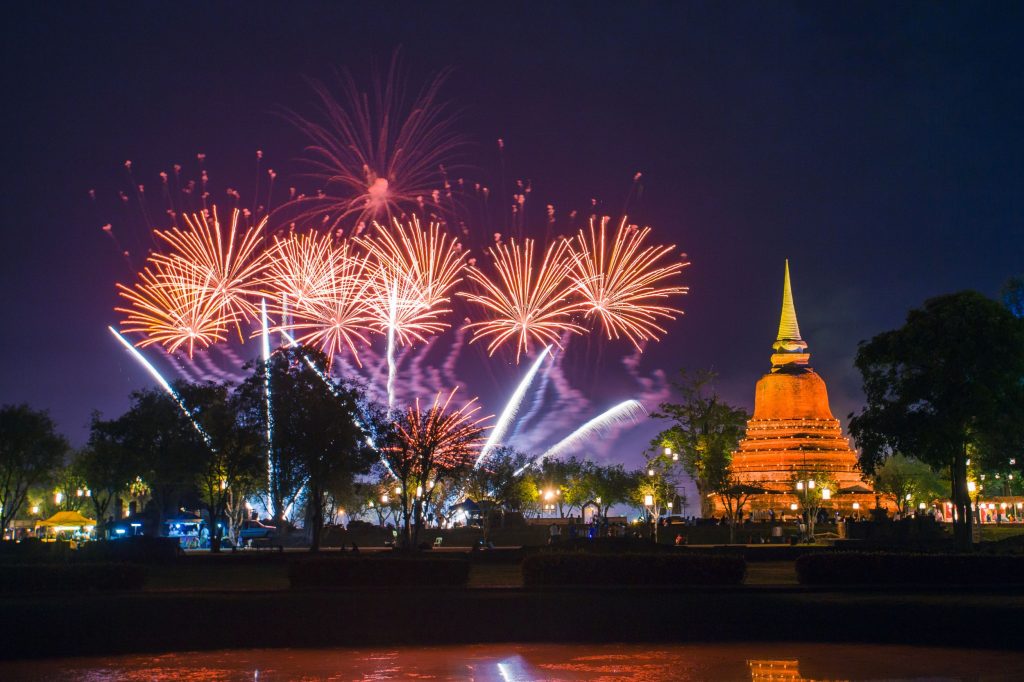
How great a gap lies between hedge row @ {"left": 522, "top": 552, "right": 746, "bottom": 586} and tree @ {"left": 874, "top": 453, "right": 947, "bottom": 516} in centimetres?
6170

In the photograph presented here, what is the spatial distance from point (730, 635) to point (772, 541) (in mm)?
34643

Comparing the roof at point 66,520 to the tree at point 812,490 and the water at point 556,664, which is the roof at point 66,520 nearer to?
the tree at point 812,490

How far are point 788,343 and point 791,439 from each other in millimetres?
16898

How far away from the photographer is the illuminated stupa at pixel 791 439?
266 feet

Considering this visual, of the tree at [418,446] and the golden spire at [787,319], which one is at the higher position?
the golden spire at [787,319]

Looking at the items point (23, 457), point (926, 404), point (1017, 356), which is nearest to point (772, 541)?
point (926, 404)

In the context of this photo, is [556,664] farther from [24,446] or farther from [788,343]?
[788,343]

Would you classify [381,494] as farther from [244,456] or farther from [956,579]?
[956,579]

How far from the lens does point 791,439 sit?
90.3 m

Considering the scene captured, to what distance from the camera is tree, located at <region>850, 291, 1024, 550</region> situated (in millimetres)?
40438

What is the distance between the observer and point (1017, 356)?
40438 millimetres

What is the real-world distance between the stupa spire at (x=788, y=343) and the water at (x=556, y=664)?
83.4 m

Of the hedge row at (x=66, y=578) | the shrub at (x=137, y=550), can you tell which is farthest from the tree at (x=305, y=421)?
the hedge row at (x=66, y=578)

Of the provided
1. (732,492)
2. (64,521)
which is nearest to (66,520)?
(64,521)
